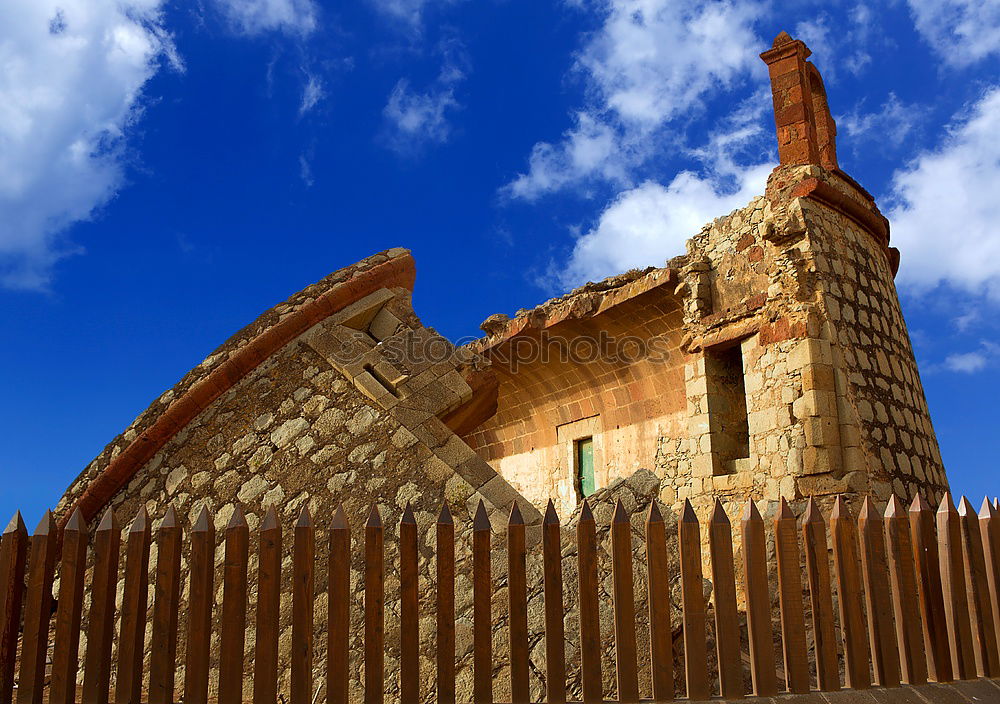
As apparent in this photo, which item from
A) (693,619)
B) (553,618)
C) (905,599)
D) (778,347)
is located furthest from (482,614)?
(778,347)

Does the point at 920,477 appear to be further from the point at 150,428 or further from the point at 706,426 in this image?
the point at 150,428

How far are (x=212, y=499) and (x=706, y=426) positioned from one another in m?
6.65

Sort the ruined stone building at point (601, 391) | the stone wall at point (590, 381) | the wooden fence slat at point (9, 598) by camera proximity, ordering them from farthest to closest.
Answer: the stone wall at point (590, 381) < the ruined stone building at point (601, 391) < the wooden fence slat at point (9, 598)

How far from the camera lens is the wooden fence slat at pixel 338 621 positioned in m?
3.04

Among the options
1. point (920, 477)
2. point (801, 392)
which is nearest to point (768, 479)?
point (801, 392)

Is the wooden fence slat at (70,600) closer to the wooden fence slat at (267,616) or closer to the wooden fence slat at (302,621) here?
the wooden fence slat at (267,616)

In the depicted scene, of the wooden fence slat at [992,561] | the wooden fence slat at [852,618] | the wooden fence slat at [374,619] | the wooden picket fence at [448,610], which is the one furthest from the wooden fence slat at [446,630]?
the wooden fence slat at [992,561]

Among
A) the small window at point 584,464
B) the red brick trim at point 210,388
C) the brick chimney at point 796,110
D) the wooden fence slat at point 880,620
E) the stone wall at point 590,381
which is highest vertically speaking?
the brick chimney at point 796,110

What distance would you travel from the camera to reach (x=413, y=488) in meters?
4.25

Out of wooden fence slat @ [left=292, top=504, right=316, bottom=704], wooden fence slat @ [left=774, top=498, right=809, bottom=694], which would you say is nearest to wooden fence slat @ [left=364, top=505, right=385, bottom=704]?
wooden fence slat @ [left=292, top=504, right=316, bottom=704]

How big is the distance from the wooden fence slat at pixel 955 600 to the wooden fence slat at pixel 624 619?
1599mm

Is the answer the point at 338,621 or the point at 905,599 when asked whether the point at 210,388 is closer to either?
the point at 338,621

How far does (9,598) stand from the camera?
136 inches

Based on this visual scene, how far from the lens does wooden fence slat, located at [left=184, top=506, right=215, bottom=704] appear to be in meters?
3.12
